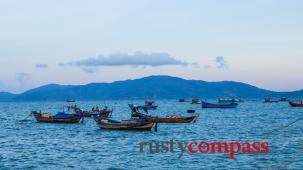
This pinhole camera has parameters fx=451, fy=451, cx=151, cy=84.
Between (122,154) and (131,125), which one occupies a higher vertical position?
(131,125)

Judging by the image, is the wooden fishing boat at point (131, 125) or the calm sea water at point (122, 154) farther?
the wooden fishing boat at point (131, 125)

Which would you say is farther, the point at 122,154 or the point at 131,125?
the point at 131,125

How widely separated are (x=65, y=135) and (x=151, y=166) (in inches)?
1032

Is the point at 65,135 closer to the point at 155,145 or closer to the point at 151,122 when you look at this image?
the point at 151,122

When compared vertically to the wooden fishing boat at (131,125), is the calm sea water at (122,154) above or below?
below

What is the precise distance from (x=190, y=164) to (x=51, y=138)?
2504 centimetres

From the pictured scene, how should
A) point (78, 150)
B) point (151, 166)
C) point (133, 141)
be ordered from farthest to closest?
point (133, 141)
point (78, 150)
point (151, 166)

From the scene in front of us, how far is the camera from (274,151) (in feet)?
127

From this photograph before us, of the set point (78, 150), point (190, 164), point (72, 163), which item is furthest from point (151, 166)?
point (78, 150)

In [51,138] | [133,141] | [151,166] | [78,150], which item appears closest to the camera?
[151,166]

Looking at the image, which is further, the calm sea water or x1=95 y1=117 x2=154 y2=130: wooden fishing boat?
x1=95 y1=117 x2=154 y2=130: wooden fishing boat

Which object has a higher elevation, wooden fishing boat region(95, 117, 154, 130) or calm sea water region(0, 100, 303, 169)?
wooden fishing boat region(95, 117, 154, 130)

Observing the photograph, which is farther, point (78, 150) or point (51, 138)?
point (51, 138)

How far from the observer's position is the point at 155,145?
44.0 m
